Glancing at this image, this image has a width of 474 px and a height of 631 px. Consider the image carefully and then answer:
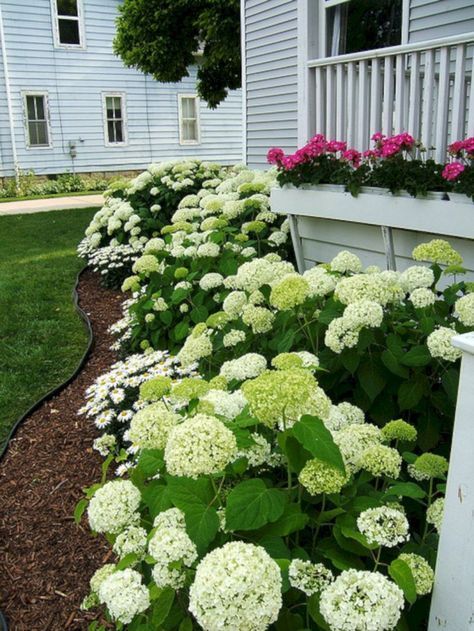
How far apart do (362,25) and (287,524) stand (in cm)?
617

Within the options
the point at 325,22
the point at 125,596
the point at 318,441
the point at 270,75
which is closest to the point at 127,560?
the point at 125,596

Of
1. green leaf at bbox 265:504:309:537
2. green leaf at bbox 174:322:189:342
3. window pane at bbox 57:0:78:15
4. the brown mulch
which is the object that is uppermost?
window pane at bbox 57:0:78:15

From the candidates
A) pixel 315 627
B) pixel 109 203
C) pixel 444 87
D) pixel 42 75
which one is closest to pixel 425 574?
pixel 315 627

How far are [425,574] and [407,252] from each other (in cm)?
292

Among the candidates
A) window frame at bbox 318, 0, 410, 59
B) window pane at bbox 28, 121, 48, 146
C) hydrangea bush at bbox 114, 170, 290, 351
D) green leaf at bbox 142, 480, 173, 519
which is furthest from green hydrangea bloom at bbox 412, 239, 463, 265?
window pane at bbox 28, 121, 48, 146

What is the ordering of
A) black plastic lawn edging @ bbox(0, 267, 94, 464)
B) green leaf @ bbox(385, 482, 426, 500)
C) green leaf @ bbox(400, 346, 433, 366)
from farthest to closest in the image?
black plastic lawn edging @ bbox(0, 267, 94, 464) < green leaf @ bbox(400, 346, 433, 366) < green leaf @ bbox(385, 482, 426, 500)

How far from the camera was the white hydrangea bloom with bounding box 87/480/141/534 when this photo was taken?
1412 millimetres

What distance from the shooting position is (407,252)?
3.94 metres

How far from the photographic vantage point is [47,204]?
13.1m

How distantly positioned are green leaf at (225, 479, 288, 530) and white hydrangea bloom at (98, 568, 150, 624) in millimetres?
223

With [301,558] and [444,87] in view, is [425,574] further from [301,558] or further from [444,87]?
[444,87]

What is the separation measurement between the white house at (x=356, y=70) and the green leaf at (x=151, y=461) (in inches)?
113

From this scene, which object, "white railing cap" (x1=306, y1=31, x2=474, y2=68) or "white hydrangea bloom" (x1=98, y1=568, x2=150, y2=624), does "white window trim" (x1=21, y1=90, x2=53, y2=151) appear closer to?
"white railing cap" (x1=306, y1=31, x2=474, y2=68)

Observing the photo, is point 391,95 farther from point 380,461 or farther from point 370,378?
point 380,461
